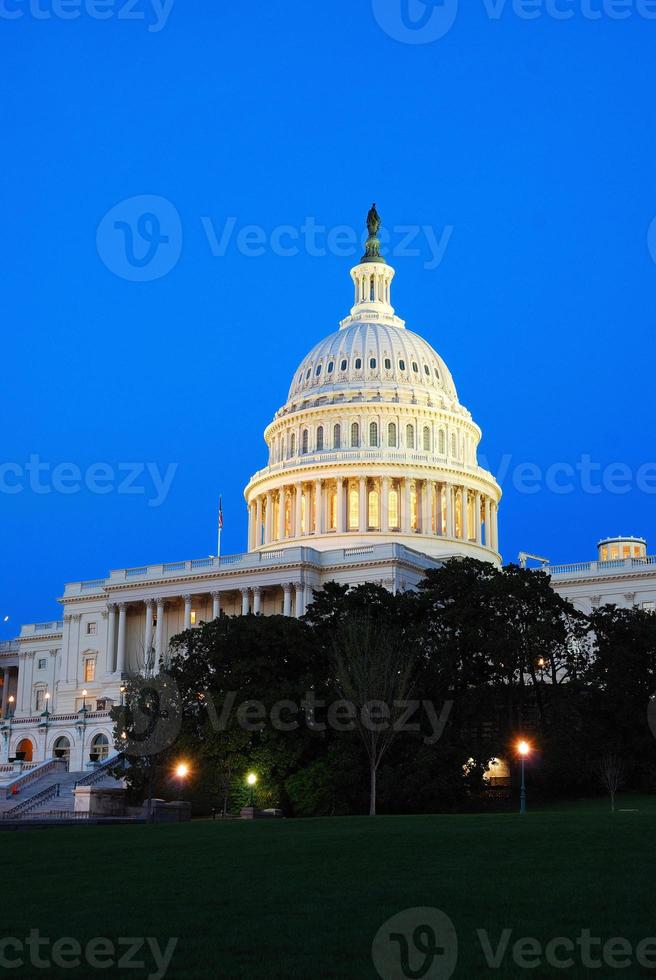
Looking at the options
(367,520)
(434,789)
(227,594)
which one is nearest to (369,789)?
(434,789)

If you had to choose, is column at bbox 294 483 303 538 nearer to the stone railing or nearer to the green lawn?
the stone railing

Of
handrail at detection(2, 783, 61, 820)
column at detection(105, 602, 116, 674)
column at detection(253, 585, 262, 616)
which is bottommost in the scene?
handrail at detection(2, 783, 61, 820)

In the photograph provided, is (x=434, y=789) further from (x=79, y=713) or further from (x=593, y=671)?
(x=79, y=713)

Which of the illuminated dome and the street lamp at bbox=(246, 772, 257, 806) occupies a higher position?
the illuminated dome

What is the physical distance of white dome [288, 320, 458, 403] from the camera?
13575 cm

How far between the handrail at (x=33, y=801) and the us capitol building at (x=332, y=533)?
18.9 metres

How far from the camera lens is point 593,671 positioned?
239ft

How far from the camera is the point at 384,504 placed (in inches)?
4963

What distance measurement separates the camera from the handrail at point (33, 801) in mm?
70812

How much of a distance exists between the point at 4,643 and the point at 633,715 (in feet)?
292

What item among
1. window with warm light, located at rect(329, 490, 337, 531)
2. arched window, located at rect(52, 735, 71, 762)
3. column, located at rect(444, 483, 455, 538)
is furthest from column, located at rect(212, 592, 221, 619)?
column, located at rect(444, 483, 455, 538)

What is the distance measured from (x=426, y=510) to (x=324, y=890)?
103m

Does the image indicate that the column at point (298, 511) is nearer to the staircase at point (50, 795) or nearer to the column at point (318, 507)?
the column at point (318, 507)

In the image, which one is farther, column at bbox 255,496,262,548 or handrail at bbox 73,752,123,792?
column at bbox 255,496,262,548
